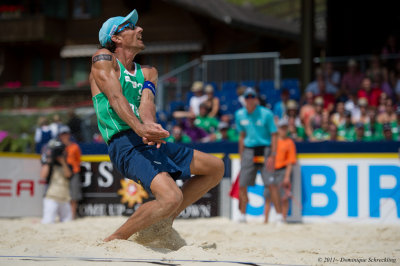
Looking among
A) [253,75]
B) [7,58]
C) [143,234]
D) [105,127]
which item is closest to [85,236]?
[143,234]

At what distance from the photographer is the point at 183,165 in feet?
16.8

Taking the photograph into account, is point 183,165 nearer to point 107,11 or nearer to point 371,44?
point 371,44

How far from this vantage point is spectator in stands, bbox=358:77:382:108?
1201cm

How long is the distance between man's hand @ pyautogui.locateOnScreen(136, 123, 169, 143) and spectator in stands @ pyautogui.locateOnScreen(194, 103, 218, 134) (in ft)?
24.1

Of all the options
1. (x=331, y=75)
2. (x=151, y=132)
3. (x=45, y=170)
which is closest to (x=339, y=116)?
(x=331, y=75)

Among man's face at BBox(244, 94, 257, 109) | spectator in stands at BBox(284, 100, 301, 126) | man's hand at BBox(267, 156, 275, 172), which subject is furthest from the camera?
spectator in stands at BBox(284, 100, 301, 126)

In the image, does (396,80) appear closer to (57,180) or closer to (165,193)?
(57,180)

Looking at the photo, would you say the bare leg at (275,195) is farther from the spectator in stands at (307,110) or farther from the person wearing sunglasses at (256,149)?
the spectator in stands at (307,110)

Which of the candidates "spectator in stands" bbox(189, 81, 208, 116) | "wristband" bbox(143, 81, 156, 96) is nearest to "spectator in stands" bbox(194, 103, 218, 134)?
"spectator in stands" bbox(189, 81, 208, 116)

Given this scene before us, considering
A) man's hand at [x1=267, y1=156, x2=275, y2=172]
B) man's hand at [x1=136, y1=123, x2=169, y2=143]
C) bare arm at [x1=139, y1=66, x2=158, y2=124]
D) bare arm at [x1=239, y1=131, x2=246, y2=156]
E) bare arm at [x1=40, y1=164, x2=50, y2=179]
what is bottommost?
bare arm at [x1=40, y1=164, x2=50, y2=179]

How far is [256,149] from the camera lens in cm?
917

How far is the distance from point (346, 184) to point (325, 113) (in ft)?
8.06

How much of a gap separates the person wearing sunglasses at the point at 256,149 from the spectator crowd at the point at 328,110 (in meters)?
1.65

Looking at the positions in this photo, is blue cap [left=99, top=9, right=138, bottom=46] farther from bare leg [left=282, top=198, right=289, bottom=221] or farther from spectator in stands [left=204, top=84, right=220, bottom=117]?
spectator in stands [left=204, top=84, right=220, bottom=117]
